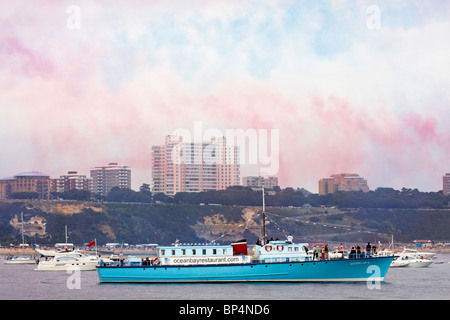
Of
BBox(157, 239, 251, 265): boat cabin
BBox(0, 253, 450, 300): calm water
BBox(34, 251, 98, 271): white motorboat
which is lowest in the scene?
BBox(0, 253, 450, 300): calm water

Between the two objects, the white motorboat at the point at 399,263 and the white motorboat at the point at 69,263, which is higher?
the white motorboat at the point at 69,263

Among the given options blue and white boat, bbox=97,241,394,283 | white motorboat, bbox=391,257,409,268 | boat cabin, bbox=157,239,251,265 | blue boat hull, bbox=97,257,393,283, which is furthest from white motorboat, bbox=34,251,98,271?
white motorboat, bbox=391,257,409,268

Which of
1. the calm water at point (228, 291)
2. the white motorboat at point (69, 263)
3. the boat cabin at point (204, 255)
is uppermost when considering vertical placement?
the boat cabin at point (204, 255)

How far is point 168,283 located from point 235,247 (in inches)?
320

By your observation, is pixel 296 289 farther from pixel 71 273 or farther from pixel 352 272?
pixel 71 273

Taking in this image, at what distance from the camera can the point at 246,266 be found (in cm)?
8194

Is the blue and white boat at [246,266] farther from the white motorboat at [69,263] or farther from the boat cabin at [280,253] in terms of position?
the white motorboat at [69,263]

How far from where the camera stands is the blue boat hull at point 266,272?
81688 millimetres

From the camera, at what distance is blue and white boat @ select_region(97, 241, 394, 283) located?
8175 cm

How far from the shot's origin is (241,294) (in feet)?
242

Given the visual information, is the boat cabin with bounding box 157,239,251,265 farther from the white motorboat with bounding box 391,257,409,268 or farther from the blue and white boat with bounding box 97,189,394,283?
the white motorboat with bounding box 391,257,409,268

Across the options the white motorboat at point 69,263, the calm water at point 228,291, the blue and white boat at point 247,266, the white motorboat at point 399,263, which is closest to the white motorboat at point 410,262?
the white motorboat at point 399,263
